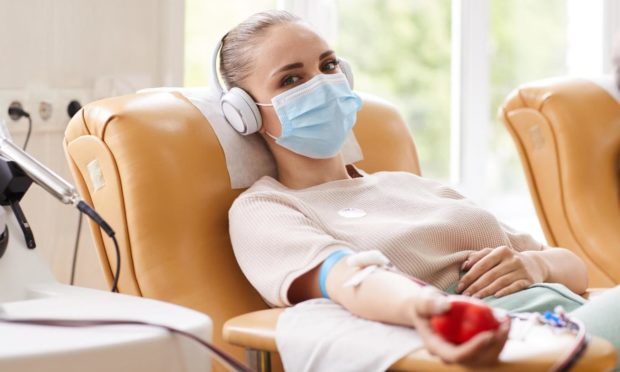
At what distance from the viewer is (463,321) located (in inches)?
49.0

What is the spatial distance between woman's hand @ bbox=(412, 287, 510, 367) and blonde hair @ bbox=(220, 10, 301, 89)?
31.5 inches

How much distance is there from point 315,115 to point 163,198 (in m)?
0.34

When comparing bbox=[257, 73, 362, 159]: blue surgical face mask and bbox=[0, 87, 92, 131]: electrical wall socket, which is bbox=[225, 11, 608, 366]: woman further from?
bbox=[0, 87, 92, 131]: electrical wall socket

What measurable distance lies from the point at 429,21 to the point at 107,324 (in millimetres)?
3127

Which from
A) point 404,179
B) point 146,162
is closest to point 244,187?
point 146,162

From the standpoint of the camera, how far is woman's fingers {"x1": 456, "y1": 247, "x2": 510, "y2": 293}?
1731mm

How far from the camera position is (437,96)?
14.0 feet

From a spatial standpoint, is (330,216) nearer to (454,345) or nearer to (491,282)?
(491,282)

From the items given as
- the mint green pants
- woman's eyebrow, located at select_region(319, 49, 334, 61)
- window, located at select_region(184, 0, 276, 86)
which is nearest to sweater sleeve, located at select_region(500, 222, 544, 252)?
the mint green pants

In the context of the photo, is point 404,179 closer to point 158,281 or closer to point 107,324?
point 158,281

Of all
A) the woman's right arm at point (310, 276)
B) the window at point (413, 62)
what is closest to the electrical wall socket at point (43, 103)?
the woman's right arm at point (310, 276)

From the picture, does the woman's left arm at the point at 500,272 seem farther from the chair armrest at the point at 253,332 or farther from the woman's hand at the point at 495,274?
the chair armrest at the point at 253,332

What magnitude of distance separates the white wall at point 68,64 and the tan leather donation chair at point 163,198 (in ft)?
1.85

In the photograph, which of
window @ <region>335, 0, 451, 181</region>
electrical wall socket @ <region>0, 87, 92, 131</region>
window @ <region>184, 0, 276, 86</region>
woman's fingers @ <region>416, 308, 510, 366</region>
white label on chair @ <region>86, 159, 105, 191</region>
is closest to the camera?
woman's fingers @ <region>416, 308, 510, 366</region>
